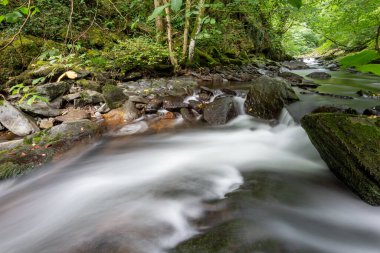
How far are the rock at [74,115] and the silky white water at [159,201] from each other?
43.4 inches

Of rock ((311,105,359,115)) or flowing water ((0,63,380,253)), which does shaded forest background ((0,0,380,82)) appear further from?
flowing water ((0,63,380,253))

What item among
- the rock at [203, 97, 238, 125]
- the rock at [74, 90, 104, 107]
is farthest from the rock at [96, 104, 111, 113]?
the rock at [203, 97, 238, 125]

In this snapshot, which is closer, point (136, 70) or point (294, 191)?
point (294, 191)

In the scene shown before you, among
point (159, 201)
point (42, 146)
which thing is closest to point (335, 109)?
point (159, 201)

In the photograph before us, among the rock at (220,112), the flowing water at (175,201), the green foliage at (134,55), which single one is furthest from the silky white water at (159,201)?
the green foliage at (134,55)

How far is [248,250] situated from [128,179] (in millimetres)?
2178

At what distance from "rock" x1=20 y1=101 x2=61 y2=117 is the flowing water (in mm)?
1696

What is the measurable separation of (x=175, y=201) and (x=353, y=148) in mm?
2244

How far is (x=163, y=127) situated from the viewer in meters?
5.81

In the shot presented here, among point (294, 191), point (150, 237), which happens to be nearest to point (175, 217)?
point (150, 237)

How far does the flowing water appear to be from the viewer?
2557 millimetres

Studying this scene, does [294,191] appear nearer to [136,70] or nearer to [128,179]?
[128,179]

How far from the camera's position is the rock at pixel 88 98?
624 cm

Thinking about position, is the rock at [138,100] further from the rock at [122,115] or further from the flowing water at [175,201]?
the flowing water at [175,201]
